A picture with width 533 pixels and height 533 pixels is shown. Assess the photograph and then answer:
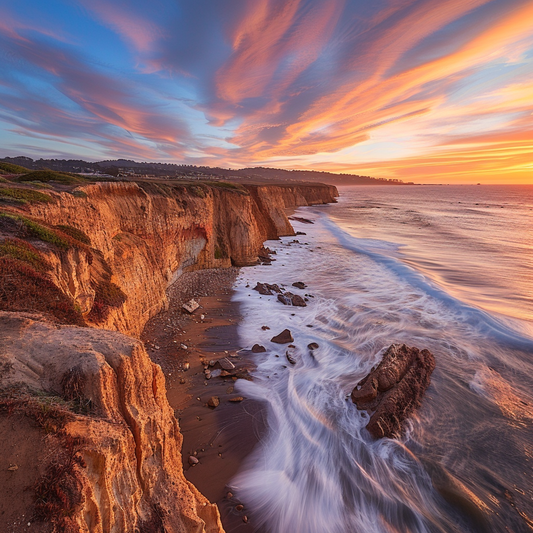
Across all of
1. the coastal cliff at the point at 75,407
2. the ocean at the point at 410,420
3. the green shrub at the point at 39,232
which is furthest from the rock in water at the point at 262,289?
the green shrub at the point at 39,232

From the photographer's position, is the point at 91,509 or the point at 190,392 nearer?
the point at 91,509

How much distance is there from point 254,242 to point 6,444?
26162mm

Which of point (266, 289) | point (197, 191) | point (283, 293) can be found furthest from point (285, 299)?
point (197, 191)

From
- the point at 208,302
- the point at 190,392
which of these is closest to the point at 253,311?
the point at 208,302

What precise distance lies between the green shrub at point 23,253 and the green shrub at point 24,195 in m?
3.58

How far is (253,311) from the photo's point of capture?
18.0 m

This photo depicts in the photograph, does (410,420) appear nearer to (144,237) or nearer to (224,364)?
(224,364)

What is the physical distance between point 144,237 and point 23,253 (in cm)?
1023

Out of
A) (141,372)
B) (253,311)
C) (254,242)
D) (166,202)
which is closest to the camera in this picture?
(141,372)

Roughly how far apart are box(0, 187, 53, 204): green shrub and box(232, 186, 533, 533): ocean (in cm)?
1081

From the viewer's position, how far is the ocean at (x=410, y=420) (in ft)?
25.0

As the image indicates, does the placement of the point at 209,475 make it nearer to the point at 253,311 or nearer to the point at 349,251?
the point at 253,311

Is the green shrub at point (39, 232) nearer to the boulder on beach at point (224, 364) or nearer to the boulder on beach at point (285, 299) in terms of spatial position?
the boulder on beach at point (224, 364)

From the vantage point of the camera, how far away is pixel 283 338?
1470 centimetres
